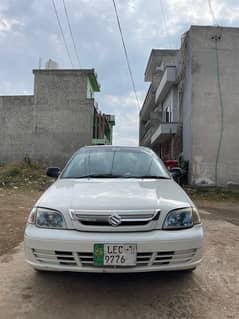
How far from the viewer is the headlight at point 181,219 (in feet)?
9.55

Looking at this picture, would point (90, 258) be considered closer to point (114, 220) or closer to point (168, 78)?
point (114, 220)

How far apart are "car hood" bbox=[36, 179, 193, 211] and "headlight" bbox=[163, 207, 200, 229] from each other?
0.06 m

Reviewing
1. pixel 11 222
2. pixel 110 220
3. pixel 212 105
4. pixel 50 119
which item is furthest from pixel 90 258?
pixel 50 119

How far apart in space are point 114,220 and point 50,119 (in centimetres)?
2226

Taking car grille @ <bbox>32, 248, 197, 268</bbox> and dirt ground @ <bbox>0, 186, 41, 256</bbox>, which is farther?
dirt ground @ <bbox>0, 186, 41, 256</bbox>

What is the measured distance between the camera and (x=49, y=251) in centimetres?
280

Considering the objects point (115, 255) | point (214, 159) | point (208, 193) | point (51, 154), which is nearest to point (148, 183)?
point (115, 255)

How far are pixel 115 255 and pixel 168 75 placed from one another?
15.4m

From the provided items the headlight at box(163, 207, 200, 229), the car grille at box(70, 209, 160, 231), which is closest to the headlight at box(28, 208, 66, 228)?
the car grille at box(70, 209, 160, 231)

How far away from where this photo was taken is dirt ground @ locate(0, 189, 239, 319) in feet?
8.93

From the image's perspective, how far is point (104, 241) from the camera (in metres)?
2.72

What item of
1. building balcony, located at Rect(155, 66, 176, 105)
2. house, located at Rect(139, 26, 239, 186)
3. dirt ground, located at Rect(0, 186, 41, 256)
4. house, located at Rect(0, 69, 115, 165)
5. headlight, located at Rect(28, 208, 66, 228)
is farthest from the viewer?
house, located at Rect(0, 69, 115, 165)

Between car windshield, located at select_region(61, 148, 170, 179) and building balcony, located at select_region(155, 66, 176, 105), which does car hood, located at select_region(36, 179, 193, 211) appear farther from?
building balcony, located at select_region(155, 66, 176, 105)

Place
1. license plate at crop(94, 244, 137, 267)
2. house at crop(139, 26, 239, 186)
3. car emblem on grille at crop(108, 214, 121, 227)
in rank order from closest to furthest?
license plate at crop(94, 244, 137, 267)
car emblem on grille at crop(108, 214, 121, 227)
house at crop(139, 26, 239, 186)
